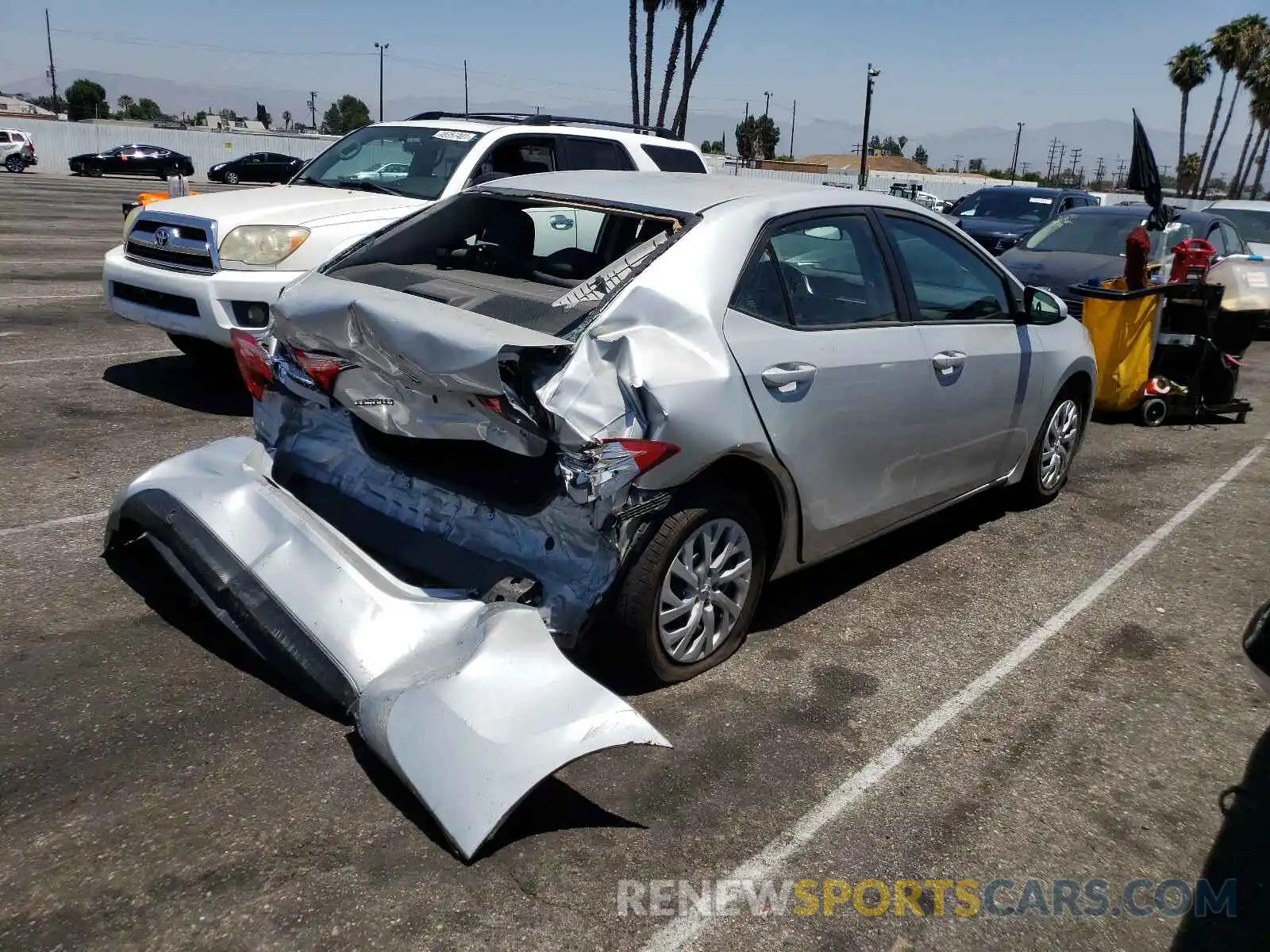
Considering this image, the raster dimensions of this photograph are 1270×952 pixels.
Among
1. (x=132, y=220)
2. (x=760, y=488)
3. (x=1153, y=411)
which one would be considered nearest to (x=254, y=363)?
(x=760, y=488)

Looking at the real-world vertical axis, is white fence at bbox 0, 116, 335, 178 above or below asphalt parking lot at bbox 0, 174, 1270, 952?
above

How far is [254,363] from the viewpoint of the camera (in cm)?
432

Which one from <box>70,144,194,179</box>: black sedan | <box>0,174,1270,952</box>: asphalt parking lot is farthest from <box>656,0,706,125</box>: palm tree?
<box>0,174,1270,952</box>: asphalt parking lot

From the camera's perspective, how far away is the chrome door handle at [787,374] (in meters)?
3.80

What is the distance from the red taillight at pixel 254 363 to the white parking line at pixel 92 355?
4.76 meters

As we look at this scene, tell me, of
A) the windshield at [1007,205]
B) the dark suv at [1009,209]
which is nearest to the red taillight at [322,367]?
the dark suv at [1009,209]

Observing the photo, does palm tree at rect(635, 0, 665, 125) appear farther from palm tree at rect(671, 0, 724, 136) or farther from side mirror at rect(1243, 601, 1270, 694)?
side mirror at rect(1243, 601, 1270, 694)

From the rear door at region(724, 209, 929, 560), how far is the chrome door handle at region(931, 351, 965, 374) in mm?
94

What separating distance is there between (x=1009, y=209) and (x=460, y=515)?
1568 centimetres

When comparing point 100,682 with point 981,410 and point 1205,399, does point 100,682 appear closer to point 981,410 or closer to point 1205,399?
point 981,410

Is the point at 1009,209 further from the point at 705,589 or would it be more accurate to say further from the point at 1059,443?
the point at 705,589

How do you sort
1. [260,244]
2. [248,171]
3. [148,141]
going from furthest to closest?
1. [148,141]
2. [248,171]
3. [260,244]

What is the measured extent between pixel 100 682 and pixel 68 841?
0.90m

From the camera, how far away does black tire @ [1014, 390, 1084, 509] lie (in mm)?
5887
